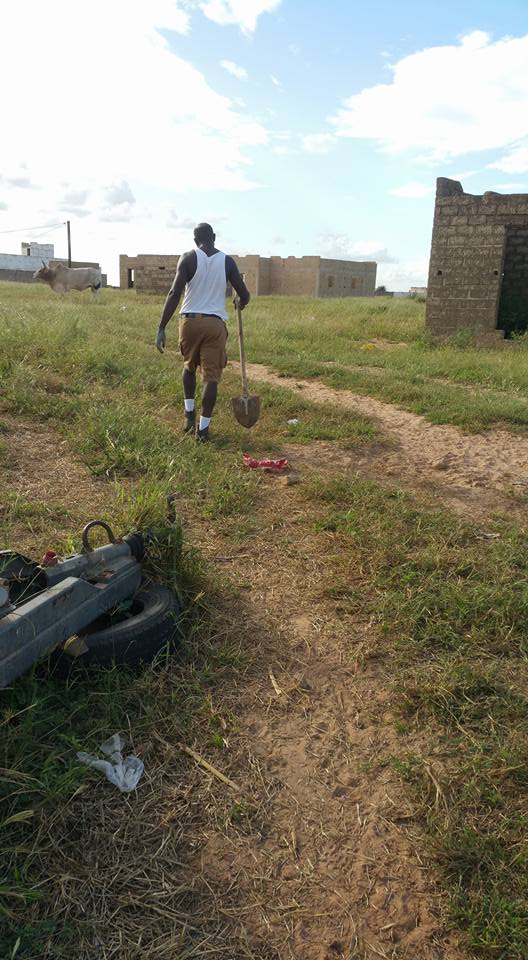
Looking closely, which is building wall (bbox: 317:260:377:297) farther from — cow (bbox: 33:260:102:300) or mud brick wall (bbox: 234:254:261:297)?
cow (bbox: 33:260:102:300)

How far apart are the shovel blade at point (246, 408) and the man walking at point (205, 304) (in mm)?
189

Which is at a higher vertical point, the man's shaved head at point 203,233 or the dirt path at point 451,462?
the man's shaved head at point 203,233

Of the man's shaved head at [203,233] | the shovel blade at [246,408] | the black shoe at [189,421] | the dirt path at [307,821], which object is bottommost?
the dirt path at [307,821]

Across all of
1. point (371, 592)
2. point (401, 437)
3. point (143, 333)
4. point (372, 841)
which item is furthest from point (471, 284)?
point (372, 841)

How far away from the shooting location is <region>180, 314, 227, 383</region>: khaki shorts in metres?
4.91

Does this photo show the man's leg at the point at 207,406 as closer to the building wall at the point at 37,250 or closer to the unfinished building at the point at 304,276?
the unfinished building at the point at 304,276

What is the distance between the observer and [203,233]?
487 cm

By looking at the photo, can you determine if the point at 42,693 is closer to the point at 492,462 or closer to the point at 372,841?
the point at 372,841

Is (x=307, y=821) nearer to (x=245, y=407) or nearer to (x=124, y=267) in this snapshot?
(x=245, y=407)

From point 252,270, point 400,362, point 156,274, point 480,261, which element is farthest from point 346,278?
point 400,362

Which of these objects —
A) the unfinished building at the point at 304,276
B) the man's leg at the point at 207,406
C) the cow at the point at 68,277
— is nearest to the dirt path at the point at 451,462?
the man's leg at the point at 207,406

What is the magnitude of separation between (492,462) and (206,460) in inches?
83.9

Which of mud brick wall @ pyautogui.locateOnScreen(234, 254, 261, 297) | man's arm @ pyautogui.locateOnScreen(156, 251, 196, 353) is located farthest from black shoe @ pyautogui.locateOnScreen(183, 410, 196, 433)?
mud brick wall @ pyautogui.locateOnScreen(234, 254, 261, 297)

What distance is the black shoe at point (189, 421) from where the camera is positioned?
16.7 feet
